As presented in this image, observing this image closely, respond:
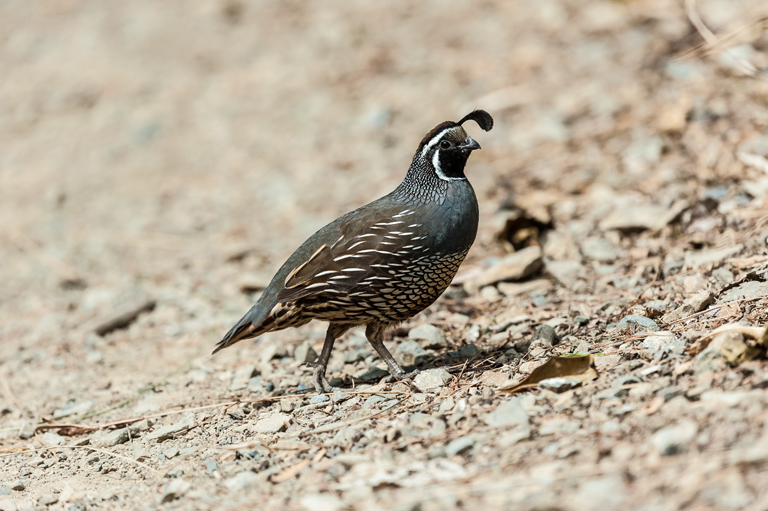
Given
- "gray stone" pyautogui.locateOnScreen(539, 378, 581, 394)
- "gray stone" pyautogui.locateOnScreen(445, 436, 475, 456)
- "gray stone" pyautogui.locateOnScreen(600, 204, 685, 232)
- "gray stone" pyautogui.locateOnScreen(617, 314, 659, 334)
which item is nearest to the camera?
"gray stone" pyautogui.locateOnScreen(445, 436, 475, 456)

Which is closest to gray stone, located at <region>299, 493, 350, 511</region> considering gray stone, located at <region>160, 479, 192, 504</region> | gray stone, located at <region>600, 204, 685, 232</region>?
gray stone, located at <region>160, 479, 192, 504</region>

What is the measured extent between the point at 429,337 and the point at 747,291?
6.94ft

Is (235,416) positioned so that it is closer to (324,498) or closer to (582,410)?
(324,498)

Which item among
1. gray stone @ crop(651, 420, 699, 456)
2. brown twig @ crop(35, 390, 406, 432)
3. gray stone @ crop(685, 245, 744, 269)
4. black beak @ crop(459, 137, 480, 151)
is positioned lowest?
A: brown twig @ crop(35, 390, 406, 432)

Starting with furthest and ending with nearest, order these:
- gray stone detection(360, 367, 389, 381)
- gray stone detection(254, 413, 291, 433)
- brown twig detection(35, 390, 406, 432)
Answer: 1. gray stone detection(360, 367, 389, 381)
2. brown twig detection(35, 390, 406, 432)
3. gray stone detection(254, 413, 291, 433)

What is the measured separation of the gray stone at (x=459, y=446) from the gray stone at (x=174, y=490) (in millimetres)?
1266

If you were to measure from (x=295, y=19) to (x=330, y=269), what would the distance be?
29.4 feet

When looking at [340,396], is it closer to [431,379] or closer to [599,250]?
[431,379]

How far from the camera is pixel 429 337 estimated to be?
5.82 meters

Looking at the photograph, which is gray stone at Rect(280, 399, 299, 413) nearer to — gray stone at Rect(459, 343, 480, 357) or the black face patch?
gray stone at Rect(459, 343, 480, 357)

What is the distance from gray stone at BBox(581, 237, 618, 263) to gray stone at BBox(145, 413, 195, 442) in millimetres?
3603

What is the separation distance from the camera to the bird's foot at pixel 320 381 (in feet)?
17.4

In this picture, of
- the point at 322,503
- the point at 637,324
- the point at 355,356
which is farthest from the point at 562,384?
the point at 355,356

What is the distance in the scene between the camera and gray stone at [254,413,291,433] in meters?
4.59
